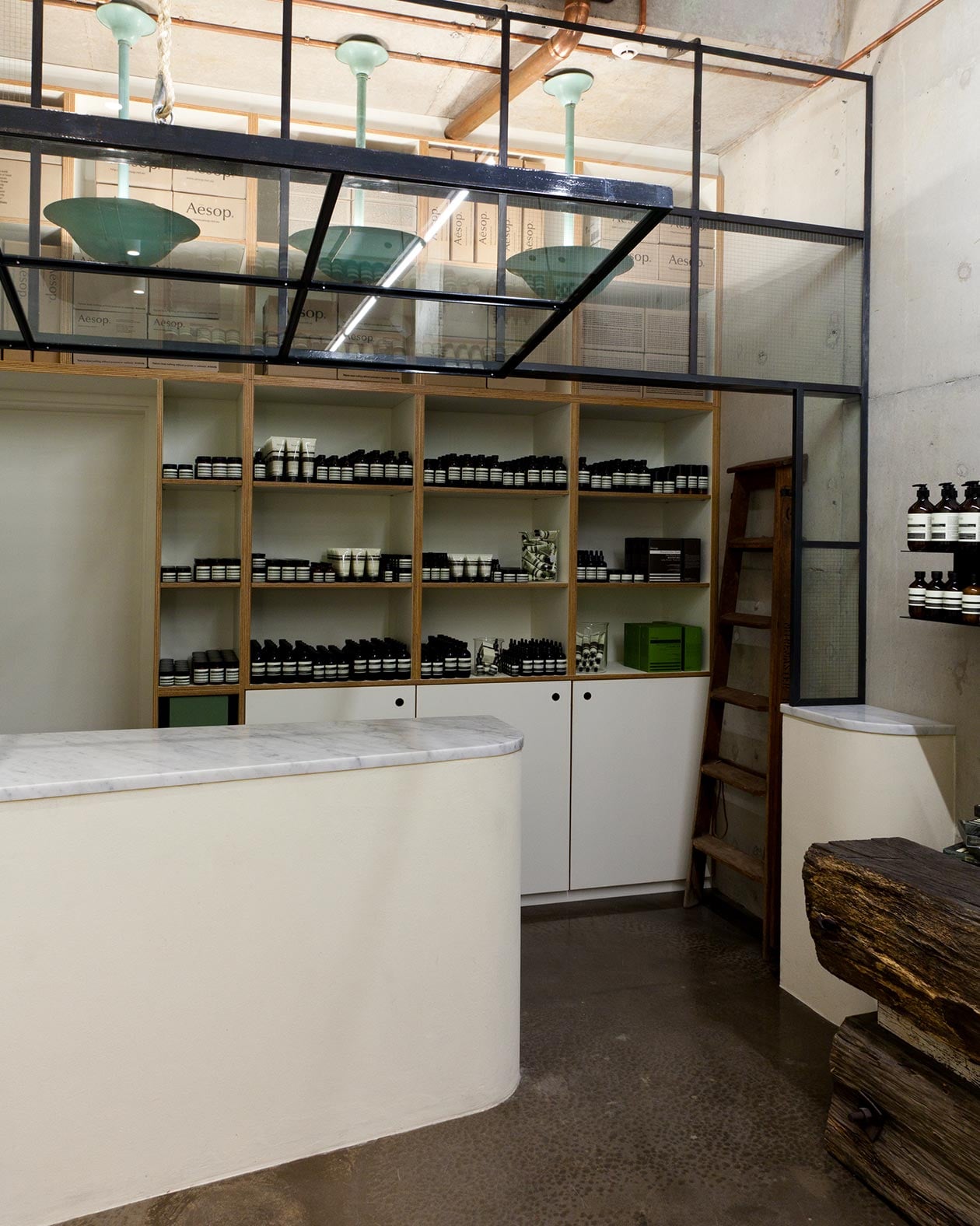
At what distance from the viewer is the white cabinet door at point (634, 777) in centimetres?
464

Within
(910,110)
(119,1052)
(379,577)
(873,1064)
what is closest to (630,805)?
(379,577)

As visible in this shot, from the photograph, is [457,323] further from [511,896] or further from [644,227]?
[511,896]

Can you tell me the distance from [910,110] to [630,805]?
3.14 m

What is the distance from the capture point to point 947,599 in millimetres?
2986

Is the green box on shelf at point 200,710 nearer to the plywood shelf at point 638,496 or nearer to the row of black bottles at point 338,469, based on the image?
the row of black bottles at point 338,469

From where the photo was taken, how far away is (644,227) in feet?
6.35

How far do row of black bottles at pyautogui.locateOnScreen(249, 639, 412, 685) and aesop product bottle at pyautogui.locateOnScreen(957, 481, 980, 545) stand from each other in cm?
236

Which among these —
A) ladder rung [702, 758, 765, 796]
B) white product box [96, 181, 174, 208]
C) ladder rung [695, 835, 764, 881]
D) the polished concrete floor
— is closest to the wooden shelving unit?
ladder rung [702, 758, 765, 796]

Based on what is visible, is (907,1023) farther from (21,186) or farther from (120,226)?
(21,186)

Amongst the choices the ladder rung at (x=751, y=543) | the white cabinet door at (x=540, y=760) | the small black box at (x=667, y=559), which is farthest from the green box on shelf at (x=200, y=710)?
the ladder rung at (x=751, y=543)

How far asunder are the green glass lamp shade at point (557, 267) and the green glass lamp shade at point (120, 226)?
0.69 meters

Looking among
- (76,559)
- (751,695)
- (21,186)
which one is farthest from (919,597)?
(76,559)

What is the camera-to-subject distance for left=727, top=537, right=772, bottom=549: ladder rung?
4.25 metres

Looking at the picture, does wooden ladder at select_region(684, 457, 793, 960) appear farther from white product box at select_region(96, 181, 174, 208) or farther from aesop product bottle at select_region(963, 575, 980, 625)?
white product box at select_region(96, 181, 174, 208)
